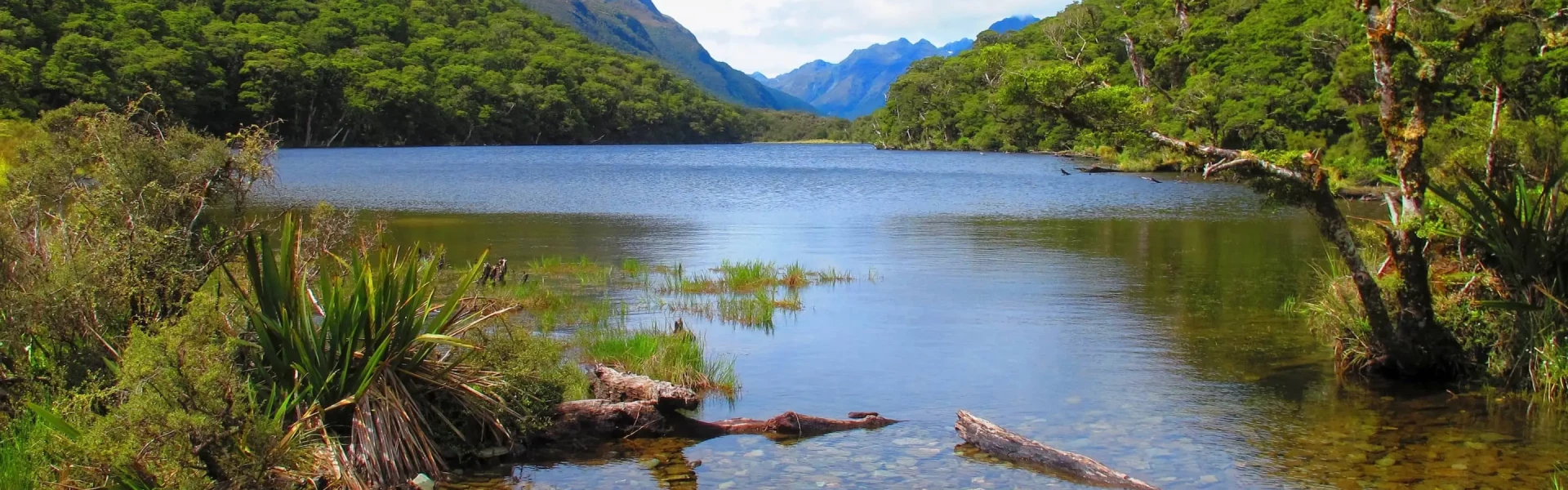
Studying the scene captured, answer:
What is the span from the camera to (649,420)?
9.96 m

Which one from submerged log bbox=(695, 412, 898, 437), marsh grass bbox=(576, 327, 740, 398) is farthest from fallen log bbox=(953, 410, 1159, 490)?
marsh grass bbox=(576, 327, 740, 398)

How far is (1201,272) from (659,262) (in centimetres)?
1055

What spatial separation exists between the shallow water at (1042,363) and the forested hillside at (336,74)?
55.3 metres

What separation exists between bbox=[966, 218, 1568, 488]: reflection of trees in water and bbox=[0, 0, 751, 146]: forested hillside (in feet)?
220

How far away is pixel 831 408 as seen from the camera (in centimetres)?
1132

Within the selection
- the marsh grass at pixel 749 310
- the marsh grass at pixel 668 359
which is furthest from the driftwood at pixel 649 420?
the marsh grass at pixel 749 310

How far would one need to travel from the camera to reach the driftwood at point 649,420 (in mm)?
9773

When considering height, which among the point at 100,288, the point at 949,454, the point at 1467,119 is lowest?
the point at 949,454

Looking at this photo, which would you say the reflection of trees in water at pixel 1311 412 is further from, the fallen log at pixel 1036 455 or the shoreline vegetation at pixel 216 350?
the shoreline vegetation at pixel 216 350

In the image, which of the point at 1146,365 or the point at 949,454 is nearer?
the point at 949,454

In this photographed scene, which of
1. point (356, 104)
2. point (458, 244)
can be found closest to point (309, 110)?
point (356, 104)

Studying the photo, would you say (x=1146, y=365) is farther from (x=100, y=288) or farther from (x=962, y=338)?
(x=100, y=288)

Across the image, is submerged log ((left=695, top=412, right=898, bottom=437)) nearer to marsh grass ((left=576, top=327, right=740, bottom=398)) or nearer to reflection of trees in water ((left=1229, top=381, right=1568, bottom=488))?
marsh grass ((left=576, top=327, right=740, bottom=398))

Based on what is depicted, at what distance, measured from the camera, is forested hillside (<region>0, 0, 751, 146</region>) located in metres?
95.9
